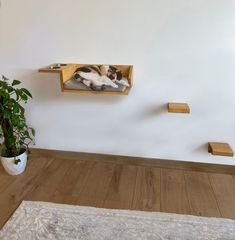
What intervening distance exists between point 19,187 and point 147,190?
965 mm

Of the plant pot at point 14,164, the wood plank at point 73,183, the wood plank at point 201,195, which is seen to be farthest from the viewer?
the plant pot at point 14,164

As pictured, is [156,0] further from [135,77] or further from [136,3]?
[135,77]

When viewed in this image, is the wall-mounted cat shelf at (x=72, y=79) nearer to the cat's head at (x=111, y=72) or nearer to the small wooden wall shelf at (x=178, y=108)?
the cat's head at (x=111, y=72)

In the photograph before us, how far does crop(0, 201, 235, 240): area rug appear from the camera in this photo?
1.42m

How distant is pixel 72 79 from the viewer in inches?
69.6

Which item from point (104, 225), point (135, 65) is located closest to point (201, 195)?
point (104, 225)

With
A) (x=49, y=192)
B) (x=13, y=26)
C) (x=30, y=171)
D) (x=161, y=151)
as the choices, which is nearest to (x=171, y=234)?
(x=161, y=151)

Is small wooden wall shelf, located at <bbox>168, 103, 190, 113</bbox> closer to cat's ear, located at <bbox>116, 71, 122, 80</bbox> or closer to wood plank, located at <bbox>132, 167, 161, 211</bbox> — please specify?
cat's ear, located at <bbox>116, 71, 122, 80</bbox>

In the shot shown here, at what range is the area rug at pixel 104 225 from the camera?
1.42 meters

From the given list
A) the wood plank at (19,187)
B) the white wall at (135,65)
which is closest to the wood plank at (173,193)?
the white wall at (135,65)

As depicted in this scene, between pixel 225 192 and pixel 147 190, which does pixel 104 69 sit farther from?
pixel 225 192

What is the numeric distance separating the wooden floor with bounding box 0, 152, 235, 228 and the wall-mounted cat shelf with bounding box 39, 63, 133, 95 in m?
0.71

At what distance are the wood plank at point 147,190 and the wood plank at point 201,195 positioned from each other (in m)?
0.23

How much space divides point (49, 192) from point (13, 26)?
1.29 metres
